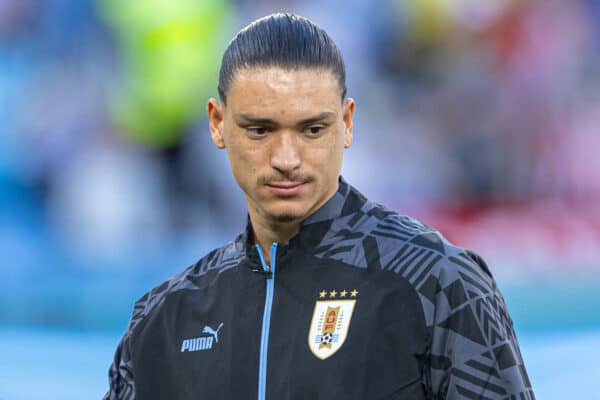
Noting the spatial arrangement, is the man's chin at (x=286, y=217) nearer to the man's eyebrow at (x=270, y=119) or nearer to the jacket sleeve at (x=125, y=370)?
the man's eyebrow at (x=270, y=119)

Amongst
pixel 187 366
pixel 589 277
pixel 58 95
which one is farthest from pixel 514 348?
pixel 58 95

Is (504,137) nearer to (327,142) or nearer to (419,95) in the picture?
(419,95)

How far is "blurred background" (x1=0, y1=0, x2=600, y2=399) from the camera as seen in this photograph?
20.9 ft

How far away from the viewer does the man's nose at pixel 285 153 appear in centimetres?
190

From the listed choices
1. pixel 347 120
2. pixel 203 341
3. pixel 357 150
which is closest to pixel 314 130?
pixel 347 120

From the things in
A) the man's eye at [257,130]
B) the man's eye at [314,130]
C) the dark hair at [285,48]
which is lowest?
the man's eye at [314,130]

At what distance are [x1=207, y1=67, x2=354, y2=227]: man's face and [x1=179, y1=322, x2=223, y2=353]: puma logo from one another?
246 millimetres

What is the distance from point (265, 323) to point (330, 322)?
13 centimetres

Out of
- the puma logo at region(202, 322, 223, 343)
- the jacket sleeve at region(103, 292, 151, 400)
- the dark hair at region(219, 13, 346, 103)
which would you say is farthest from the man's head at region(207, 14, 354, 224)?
the jacket sleeve at region(103, 292, 151, 400)

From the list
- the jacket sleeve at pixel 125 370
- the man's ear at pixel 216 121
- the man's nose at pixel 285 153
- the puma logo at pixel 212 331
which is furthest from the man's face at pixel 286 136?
the jacket sleeve at pixel 125 370

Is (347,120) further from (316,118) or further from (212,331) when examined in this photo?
(212,331)

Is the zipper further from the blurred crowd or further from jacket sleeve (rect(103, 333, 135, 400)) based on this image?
the blurred crowd

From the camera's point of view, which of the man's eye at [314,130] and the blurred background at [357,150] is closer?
the man's eye at [314,130]

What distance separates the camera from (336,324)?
1890 millimetres
